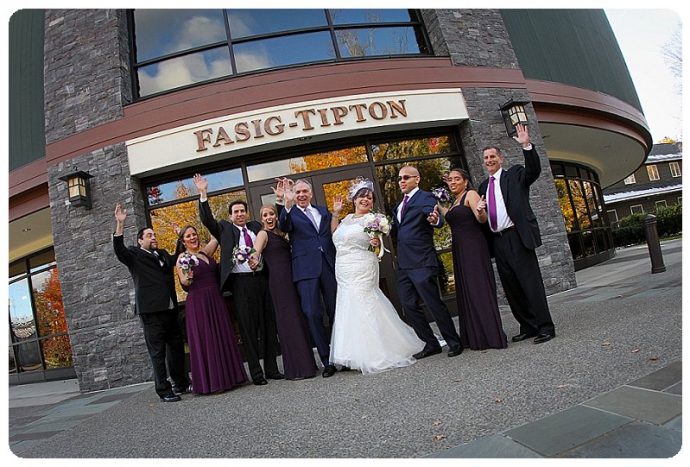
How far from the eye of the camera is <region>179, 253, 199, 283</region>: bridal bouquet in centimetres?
435

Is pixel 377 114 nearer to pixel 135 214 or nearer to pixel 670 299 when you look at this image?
pixel 135 214

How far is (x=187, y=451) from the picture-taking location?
268cm

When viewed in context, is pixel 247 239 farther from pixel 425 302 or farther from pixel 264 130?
pixel 264 130

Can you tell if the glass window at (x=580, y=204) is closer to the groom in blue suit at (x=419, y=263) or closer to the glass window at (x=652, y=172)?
the groom in blue suit at (x=419, y=263)

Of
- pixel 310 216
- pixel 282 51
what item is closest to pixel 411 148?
pixel 282 51

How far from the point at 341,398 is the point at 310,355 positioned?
44.6 inches

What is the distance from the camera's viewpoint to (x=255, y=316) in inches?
180

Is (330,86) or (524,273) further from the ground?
(330,86)

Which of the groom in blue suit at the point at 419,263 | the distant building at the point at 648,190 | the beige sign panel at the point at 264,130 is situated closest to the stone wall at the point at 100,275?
the beige sign panel at the point at 264,130

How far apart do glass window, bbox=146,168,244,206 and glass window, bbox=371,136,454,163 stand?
2.33 meters

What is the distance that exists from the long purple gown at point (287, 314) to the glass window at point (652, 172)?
37.5 metres

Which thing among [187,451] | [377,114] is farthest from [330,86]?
[187,451]

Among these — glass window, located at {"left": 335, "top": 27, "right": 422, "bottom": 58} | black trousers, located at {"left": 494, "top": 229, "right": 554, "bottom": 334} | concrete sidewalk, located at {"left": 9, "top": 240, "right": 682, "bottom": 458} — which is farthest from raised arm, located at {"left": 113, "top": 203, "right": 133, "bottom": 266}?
glass window, located at {"left": 335, "top": 27, "right": 422, "bottom": 58}

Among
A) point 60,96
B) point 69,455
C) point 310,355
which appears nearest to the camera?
point 69,455
